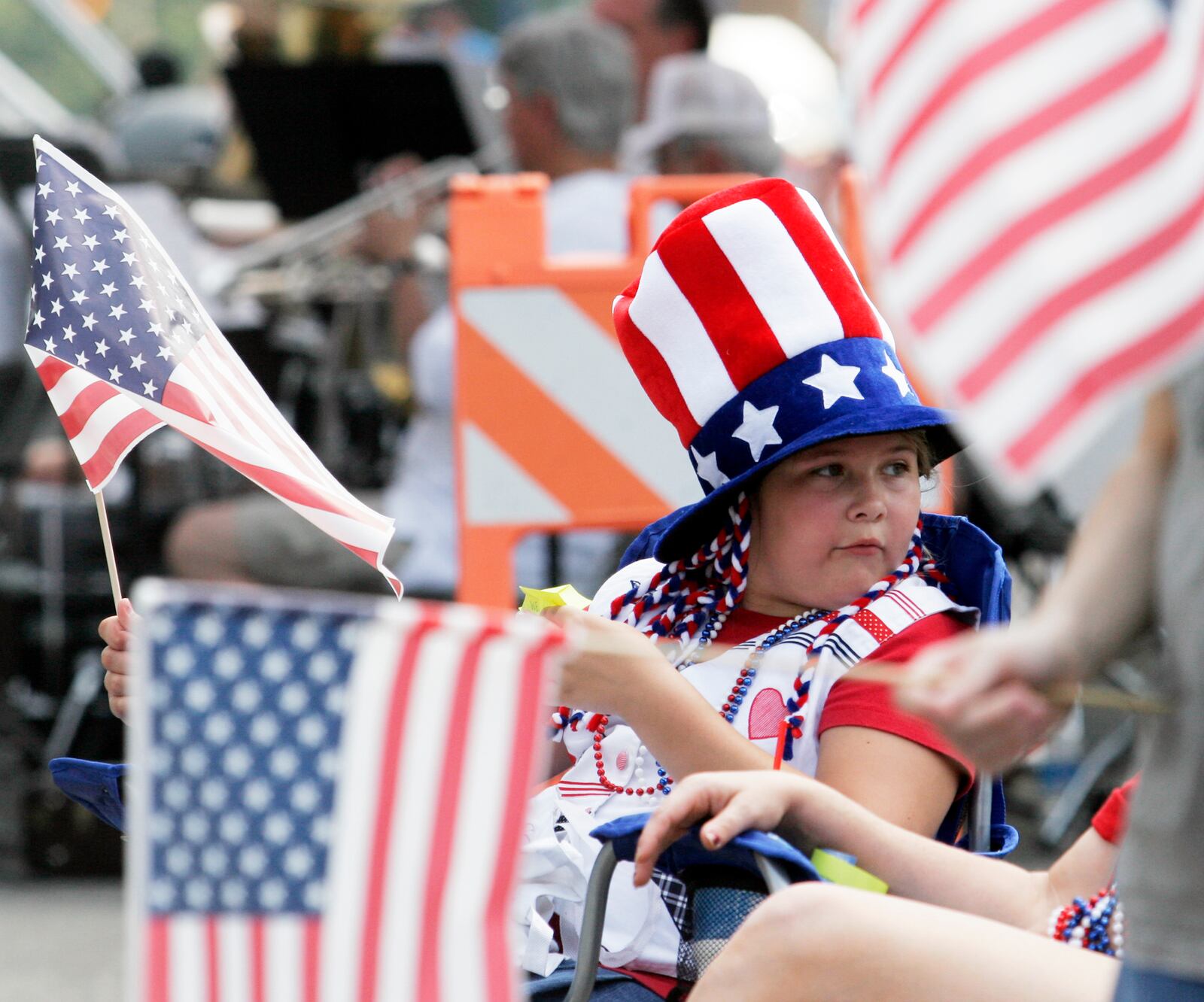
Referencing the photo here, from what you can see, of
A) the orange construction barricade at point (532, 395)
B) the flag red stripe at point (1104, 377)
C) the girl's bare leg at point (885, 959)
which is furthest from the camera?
the orange construction barricade at point (532, 395)

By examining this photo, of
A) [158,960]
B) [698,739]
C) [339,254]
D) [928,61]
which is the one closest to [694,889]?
[698,739]

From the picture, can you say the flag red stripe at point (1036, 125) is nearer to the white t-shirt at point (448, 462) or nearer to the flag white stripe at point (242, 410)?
the flag white stripe at point (242, 410)

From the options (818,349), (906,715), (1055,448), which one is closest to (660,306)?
(818,349)

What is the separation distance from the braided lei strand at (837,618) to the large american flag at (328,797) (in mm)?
679

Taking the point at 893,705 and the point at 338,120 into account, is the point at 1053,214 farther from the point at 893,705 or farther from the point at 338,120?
the point at 338,120

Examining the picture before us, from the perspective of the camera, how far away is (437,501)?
15.3 ft

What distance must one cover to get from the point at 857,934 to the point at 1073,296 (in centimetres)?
59

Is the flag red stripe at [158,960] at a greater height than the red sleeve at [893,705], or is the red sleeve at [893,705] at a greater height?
the red sleeve at [893,705]

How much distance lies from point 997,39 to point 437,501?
136 inches

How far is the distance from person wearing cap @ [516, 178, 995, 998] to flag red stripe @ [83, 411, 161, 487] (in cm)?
59

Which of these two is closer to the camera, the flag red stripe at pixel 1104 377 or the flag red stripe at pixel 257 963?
the flag red stripe at pixel 1104 377

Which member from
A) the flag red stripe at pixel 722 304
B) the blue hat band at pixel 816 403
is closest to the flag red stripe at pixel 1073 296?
the blue hat band at pixel 816 403

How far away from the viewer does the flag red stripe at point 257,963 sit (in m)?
1.38

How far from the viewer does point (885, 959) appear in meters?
1.57
